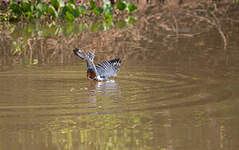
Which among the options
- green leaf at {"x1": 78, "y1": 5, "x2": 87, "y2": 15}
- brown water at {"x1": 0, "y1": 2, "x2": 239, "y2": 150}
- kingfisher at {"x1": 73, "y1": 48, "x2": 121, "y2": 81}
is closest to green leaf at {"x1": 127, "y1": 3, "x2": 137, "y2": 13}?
green leaf at {"x1": 78, "y1": 5, "x2": 87, "y2": 15}

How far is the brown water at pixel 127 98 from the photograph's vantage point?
521 cm

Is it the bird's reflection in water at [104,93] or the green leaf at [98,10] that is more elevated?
the green leaf at [98,10]

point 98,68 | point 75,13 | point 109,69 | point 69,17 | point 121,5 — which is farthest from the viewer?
point 121,5

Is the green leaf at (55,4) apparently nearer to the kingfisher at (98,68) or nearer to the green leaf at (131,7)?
the green leaf at (131,7)

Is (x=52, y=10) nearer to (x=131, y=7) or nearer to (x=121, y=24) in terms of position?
(x=121, y=24)

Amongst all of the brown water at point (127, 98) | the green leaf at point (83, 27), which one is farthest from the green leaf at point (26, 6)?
the brown water at point (127, 98)

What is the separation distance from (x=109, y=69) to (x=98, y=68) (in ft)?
0.68

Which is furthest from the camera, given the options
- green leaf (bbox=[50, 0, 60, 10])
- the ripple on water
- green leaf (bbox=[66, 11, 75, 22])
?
green leaf (bbox=[50, 0, 60, 10])

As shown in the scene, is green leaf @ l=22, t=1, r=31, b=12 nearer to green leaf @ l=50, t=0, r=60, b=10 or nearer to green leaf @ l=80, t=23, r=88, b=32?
green leaf @ l=50, t=0, r=60, b=10

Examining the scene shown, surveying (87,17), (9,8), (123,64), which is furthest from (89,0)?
(123,64)

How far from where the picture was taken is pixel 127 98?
6742 millimetres

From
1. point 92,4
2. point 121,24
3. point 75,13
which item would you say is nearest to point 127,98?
point 121,24

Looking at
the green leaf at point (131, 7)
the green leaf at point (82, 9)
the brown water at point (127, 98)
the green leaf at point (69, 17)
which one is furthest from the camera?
the green leaf at point (131, 7)

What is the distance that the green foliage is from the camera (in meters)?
14.9
